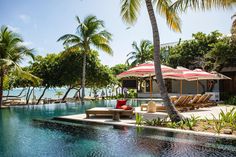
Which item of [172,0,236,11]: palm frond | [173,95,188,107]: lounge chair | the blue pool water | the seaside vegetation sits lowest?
the blue pool water

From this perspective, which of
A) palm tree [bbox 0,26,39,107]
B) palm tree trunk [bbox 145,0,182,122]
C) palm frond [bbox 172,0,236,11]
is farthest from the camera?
palm tree [bbox 0,26,39,107]

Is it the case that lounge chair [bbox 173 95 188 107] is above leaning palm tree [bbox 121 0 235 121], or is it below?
below

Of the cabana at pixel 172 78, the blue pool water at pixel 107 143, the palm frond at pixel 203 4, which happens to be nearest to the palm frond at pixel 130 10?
the cabana at pixel 172 78

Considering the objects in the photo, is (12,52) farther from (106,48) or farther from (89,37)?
(106,48)

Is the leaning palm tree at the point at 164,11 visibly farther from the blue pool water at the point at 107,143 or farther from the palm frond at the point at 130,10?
the blue pool water at the point at 107,143

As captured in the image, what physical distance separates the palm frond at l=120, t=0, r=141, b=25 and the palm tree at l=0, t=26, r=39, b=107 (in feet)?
38.8

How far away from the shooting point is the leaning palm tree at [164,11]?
1061 cm

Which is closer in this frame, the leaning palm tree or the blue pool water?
the blue pool water

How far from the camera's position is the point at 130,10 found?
43.6 ft

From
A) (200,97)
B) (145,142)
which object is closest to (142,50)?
(200,97)

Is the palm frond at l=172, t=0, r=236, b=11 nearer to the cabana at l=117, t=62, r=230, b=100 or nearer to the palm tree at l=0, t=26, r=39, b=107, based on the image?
the cabana at l=117, t=62, r=230, b=100

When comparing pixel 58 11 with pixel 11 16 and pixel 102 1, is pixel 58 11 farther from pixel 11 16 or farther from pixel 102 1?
pixel 102 1

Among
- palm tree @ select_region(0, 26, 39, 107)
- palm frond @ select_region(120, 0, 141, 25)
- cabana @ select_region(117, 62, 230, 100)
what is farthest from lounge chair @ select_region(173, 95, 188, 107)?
palm tree @ select_region(0, 26, 39, 107)

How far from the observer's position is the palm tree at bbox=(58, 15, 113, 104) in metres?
26.9
